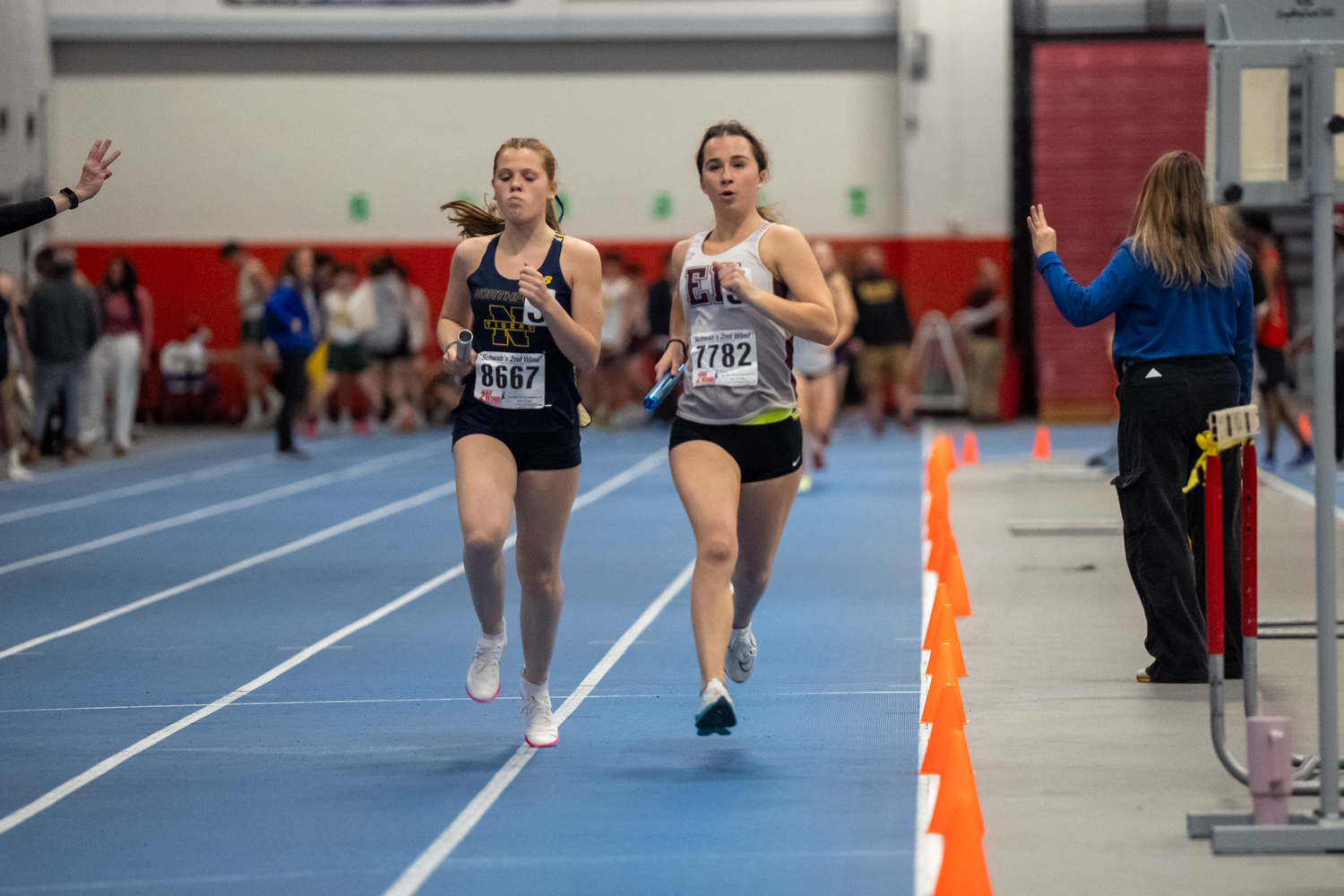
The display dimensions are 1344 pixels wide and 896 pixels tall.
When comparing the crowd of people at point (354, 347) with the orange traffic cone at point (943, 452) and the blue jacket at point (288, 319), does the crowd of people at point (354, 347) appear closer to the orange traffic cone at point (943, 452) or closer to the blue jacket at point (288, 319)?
the blue jacket at point (288, 319)

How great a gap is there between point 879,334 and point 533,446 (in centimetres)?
1709

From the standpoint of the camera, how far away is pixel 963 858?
442 cm

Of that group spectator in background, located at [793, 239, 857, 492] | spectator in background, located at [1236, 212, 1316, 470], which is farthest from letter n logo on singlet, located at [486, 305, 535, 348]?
spectator in background, located at [1236, 212, 1316, 470]

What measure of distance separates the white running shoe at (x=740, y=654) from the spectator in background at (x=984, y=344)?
18200 millimetres

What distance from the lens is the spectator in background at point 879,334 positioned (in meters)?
22.8

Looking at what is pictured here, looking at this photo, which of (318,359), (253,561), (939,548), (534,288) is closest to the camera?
(534,288)

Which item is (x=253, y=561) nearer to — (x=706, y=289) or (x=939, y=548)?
(x=939, y=548)

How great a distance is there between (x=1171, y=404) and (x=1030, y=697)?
4.20 feet

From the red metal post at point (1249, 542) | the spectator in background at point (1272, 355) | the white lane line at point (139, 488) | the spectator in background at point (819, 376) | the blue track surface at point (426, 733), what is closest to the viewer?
the blue track surface at point (426, 733)

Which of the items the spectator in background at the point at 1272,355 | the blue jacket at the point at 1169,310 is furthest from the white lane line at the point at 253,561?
the spectator in background at the point at 1272,355

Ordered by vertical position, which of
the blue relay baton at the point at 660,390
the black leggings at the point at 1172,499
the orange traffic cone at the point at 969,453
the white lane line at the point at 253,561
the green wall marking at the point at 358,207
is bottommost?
the orange traffic cone at the point at 969,453

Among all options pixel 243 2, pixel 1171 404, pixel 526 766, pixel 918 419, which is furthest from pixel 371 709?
pixel 243 2

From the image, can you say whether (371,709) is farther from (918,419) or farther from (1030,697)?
(918,419)

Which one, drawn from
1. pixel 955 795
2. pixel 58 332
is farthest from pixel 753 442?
pixel 58 332
